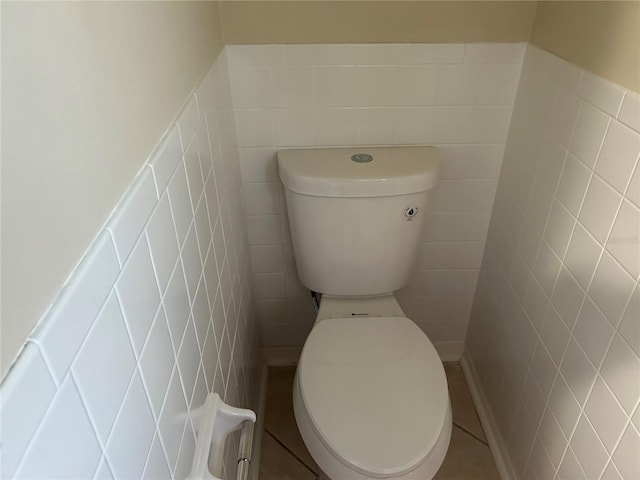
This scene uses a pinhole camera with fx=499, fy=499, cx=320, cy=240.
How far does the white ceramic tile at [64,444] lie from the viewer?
1.18ft

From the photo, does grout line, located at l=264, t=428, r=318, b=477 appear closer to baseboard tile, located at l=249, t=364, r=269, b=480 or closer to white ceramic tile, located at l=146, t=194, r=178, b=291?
baseboard tile, located at l=249, t=364, r=269, b=480

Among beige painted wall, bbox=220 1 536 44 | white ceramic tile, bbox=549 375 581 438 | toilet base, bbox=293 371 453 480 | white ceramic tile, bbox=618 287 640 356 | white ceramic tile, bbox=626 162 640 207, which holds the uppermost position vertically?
beige painted wall, bbox=220 1 536 44

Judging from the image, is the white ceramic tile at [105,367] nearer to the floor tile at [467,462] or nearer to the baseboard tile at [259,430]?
the baseboard tile at [259,430]

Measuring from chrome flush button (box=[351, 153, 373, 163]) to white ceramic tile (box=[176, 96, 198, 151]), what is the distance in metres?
0.52

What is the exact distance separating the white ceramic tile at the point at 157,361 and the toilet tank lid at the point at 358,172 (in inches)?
25.5

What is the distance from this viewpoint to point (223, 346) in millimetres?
1063

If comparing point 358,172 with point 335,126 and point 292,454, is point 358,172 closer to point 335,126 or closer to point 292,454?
point 335,126

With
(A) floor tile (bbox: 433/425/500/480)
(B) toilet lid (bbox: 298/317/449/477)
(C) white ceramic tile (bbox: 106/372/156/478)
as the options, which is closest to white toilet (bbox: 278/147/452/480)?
(B) toilet lid (bbox: 298/317/449/477)

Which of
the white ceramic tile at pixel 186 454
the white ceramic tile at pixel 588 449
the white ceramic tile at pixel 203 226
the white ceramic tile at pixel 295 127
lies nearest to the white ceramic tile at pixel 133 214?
the white ceramic tile at pixel 203 226

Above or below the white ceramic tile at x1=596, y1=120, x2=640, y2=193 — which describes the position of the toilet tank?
below

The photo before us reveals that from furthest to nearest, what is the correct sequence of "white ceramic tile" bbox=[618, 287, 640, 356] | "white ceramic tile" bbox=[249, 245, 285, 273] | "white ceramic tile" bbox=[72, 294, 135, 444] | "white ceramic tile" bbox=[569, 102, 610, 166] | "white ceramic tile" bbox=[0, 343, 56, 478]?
1. "white ceramic tile" bbox=[249, 245, 285, 273]
2. "white ceramic tile" bbox=[569, 102, 610, 166]
3. "white ceramic tile" bbox=[618, 287, 640, 356]
4. "white ceramic tile" bbox=[72, 294, 135, 444]
5. "white ceramic tile" bbox=[0, 343, 56, 478]

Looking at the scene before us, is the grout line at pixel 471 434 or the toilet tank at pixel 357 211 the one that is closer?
the toilet tank at pixel 357 211

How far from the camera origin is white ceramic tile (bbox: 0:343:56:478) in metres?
0.32

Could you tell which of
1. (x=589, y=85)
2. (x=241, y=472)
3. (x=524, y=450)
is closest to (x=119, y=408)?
(x=241, y=472)
